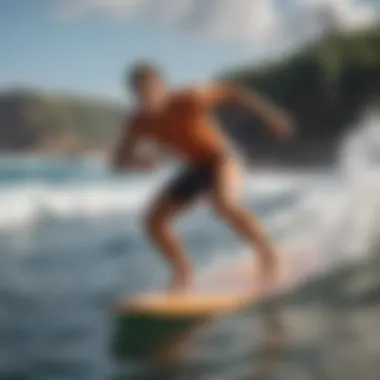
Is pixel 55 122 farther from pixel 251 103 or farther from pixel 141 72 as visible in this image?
pixel 251 103

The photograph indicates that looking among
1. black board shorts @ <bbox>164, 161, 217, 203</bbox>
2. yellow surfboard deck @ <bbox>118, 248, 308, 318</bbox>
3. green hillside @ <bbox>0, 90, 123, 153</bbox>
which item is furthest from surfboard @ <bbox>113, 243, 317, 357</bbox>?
green hillside @ <bbox>0, 90, 123, 153</bbox>

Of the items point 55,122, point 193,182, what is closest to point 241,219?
point 193,182

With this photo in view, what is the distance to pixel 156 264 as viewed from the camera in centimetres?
142

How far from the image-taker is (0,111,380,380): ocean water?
1.39 m

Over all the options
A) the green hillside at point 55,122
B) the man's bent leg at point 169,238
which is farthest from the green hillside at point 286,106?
the man's bent leg at point 169,238

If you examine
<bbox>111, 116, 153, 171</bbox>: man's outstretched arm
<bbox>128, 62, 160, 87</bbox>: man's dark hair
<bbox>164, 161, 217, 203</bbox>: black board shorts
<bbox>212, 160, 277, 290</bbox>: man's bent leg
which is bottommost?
<bbox>212, 160, 277, 290</bbox>: man's bent leg

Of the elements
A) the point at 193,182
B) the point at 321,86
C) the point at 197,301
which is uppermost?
the point at 321,86

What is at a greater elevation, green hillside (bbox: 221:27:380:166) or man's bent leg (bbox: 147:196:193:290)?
green hillside (bbox: 221:27:380:166)

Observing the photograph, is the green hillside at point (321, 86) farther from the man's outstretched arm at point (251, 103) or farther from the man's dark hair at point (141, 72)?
the man's dark hair at point (141, 72)

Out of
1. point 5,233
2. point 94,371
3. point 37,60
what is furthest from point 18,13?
point 94,371

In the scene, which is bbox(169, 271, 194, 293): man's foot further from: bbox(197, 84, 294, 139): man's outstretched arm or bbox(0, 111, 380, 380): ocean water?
bbox(197, 84, 294, 139): man's outstretched arm

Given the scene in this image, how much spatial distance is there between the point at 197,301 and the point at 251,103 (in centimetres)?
33

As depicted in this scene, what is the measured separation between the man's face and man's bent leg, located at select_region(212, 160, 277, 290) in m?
0.15

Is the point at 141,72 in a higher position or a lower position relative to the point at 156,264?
higher
